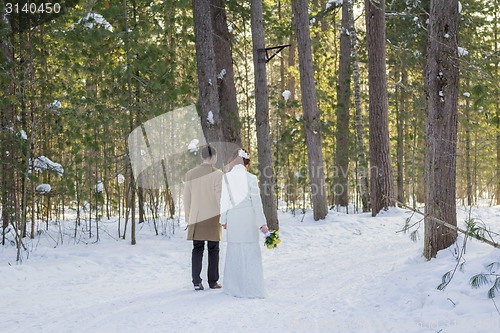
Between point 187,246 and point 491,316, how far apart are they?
698 centimetres

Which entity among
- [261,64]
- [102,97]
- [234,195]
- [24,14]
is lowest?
[234,195]

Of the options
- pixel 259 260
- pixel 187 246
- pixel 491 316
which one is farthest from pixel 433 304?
pixel 187 246

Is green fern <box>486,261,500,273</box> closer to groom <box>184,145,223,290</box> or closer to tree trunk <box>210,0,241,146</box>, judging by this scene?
groom <box>184,145,223,290</box>

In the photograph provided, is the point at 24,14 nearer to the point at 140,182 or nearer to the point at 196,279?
the point at 140,182

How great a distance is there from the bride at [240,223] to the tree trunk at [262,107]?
4563 mm

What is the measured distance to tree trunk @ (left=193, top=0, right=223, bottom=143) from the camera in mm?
9547

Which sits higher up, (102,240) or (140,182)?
(140,182)

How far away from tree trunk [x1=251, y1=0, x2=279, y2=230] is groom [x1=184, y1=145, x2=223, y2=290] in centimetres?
434

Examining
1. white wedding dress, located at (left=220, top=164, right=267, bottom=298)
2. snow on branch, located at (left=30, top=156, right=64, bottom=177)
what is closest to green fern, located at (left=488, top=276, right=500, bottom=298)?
white wedding dress, located at (left=220, top=164, right=267, bottom=298)

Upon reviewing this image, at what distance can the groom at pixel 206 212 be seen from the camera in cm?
689

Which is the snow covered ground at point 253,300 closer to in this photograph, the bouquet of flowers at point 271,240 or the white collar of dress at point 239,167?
the bouquet of flowers at point 271,240

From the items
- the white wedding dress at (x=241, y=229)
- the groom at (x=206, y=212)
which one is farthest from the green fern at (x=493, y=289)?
the groom at (x=206, y=212)

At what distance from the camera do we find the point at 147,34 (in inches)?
421

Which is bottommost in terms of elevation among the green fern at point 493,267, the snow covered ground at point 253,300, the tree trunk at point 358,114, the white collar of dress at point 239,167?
the snow covered ground at point 253,300
